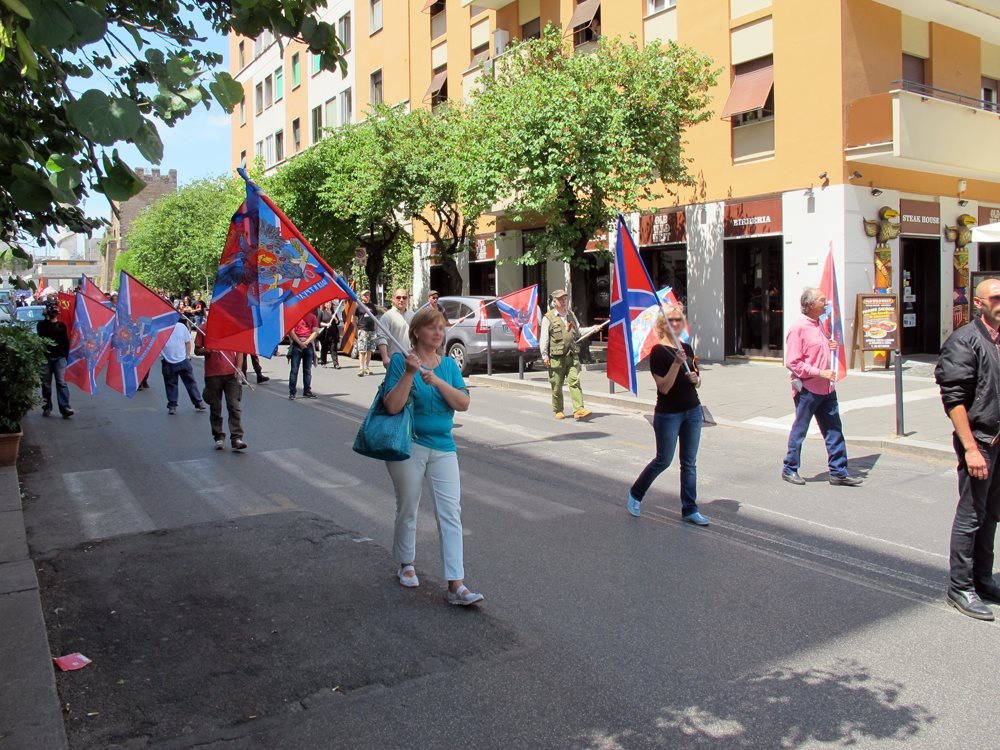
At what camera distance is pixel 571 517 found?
698 cm

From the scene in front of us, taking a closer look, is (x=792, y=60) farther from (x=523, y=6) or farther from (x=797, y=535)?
(x=797, y=535)

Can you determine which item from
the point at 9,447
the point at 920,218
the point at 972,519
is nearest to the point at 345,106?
the point at 920,218

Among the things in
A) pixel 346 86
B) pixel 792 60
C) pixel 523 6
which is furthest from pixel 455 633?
pixel 346 86

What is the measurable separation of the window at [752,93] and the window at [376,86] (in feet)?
62.5

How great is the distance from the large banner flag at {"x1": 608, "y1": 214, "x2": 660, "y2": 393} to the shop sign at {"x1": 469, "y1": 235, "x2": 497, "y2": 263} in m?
19.0

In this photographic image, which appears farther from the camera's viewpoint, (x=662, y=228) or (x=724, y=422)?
(x=662, y=228)

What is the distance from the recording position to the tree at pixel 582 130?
17.6 meters

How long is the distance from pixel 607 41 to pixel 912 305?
358 inches

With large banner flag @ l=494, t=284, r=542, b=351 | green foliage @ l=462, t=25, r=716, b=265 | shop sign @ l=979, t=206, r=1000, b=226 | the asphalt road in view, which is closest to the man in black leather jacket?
the asphalt road

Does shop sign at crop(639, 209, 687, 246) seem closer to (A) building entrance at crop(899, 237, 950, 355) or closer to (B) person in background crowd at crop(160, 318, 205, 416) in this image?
(A) building entrance at crop(899, 237, 950, 355)

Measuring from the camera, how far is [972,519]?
4781 millimetres

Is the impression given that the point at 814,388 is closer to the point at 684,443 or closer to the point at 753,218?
the point at 684,443

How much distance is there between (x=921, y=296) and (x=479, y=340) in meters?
10.2

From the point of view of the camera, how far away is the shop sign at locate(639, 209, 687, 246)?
69.7 feet
